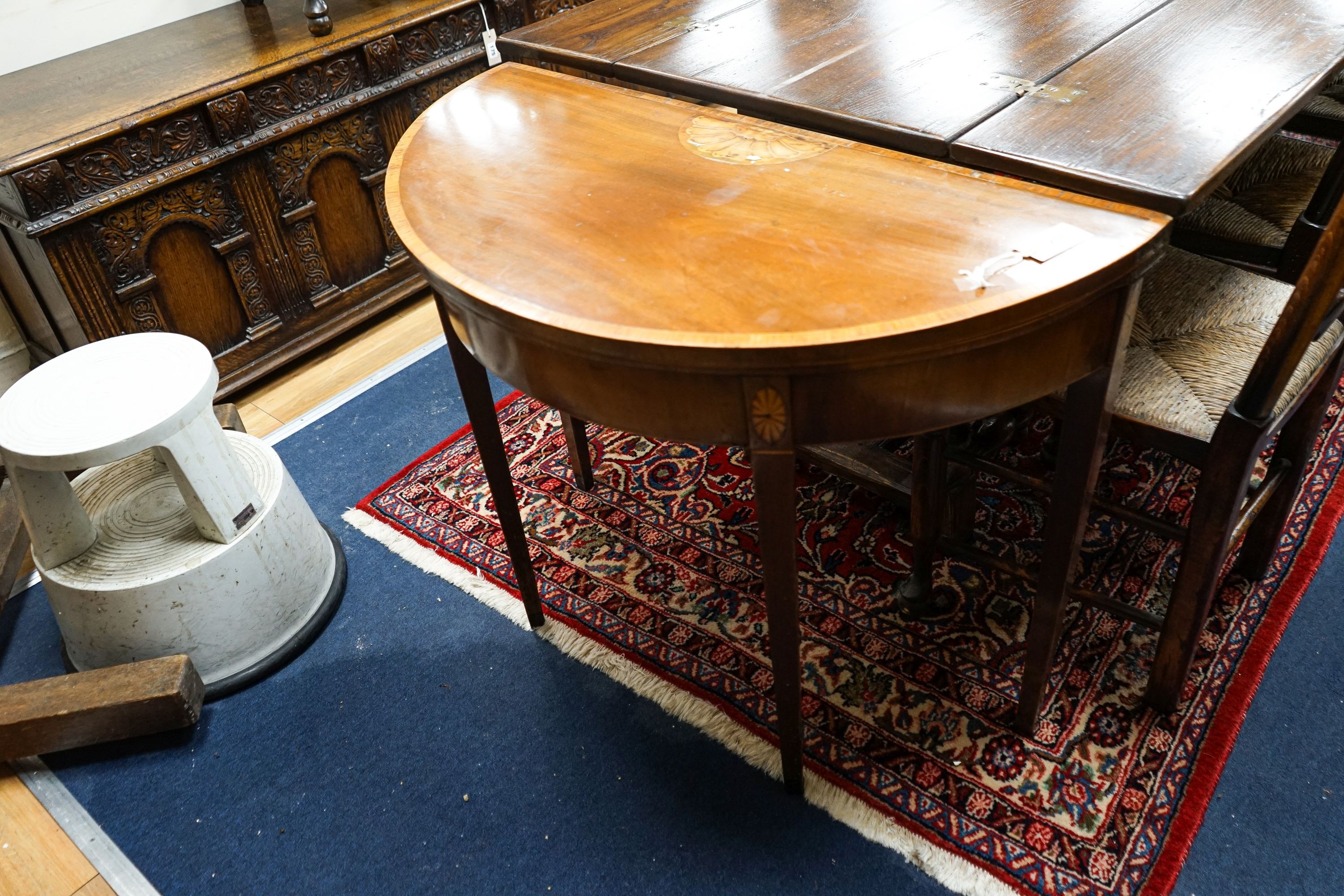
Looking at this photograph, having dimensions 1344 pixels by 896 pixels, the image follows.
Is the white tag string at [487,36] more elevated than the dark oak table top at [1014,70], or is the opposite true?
the dark oak table top at [1014,70]

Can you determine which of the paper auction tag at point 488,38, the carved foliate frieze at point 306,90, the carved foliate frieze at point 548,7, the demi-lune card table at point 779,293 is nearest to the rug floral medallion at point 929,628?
the demi-lune card table at point 779,293

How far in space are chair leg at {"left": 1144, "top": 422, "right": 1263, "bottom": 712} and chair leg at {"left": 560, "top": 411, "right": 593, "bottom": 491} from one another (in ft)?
3.42

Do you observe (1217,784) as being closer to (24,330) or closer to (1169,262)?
(1169,262)

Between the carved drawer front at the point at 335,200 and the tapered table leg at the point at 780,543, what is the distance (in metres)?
1.54

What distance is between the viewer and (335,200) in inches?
94.6

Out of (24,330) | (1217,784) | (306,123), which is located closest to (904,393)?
(1217,784)

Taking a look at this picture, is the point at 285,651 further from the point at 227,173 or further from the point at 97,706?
the point at 227,173

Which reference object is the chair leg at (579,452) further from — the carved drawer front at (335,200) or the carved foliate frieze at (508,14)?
the carved foliate frieze at (508,14)

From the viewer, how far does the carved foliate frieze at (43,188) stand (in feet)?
5.94

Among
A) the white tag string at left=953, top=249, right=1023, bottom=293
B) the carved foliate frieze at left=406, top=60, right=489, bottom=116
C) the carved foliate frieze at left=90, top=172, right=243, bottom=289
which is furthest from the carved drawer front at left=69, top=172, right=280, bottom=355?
the white tag string at left=953, top=249, right=1023, bottom=293

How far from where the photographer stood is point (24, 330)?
2.30m

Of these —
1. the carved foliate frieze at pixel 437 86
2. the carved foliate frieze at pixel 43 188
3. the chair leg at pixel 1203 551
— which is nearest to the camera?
the chair leg at pixel 1203 551

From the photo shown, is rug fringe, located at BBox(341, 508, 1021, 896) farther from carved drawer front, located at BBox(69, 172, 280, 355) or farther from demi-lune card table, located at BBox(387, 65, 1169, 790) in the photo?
carved drawer front, located at BBox(69, 172, 280, 355)

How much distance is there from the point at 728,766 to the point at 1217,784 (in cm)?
67
